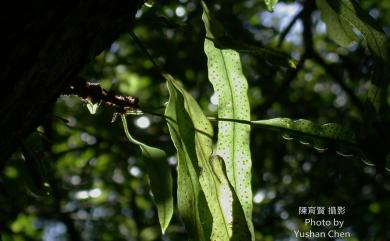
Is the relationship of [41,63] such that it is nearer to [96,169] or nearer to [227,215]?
[227,215]

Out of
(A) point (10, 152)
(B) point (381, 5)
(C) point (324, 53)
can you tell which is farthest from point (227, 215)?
(C) point (324, 53)

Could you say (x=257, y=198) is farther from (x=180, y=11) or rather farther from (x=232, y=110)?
(x=232, y=110)

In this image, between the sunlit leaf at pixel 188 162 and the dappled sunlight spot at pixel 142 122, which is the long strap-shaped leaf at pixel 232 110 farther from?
the dappled sunlight spot at pixel 142 122

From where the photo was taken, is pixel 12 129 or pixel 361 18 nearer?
pixel 12 129

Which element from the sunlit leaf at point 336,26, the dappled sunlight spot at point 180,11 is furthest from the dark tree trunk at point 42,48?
the dappled sunlight spot at point 180,11

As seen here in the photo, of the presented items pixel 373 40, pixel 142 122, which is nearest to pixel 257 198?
pixel 142 122

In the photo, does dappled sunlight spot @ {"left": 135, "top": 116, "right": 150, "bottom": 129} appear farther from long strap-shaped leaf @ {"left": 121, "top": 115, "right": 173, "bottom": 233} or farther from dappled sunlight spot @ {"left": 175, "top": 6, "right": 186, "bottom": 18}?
long strap-shaped leaf @ {"left": 121, "top": 115, "right": 173, "bottom": 233}
